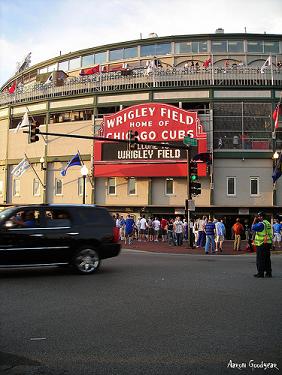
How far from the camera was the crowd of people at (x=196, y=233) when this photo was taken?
67.4 feet

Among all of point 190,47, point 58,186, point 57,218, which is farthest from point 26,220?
point 190,47

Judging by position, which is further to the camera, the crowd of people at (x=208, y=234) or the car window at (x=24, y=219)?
the crowd of people at (x=208, y=234)

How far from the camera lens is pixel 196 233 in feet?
78.5

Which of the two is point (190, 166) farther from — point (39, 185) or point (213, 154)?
point (39, 185)

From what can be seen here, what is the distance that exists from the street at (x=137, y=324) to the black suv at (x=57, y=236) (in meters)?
0.55

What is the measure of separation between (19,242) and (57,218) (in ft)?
3.90

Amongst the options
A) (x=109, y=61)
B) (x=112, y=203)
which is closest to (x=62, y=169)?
(x=112, y=203)

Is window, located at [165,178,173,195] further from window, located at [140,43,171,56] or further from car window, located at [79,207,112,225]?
car window, located at [79,207,112,225]

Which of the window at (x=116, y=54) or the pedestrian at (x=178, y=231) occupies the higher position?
the window at (x=116, y=54)

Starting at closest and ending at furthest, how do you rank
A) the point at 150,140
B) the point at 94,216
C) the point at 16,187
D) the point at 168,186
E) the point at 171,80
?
the point at 94,216 → the point at 150,140 → the point at 168,186 → the point at 171,80 → the point at 16,187

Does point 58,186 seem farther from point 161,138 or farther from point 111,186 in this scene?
point 161,138

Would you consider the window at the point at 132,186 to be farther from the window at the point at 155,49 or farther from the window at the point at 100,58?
the window at the point at 100,58

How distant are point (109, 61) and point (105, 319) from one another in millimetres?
38847

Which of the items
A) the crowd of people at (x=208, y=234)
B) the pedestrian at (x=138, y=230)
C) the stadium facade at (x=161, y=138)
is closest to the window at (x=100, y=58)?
the stadium facade at (x=161, y=138)
